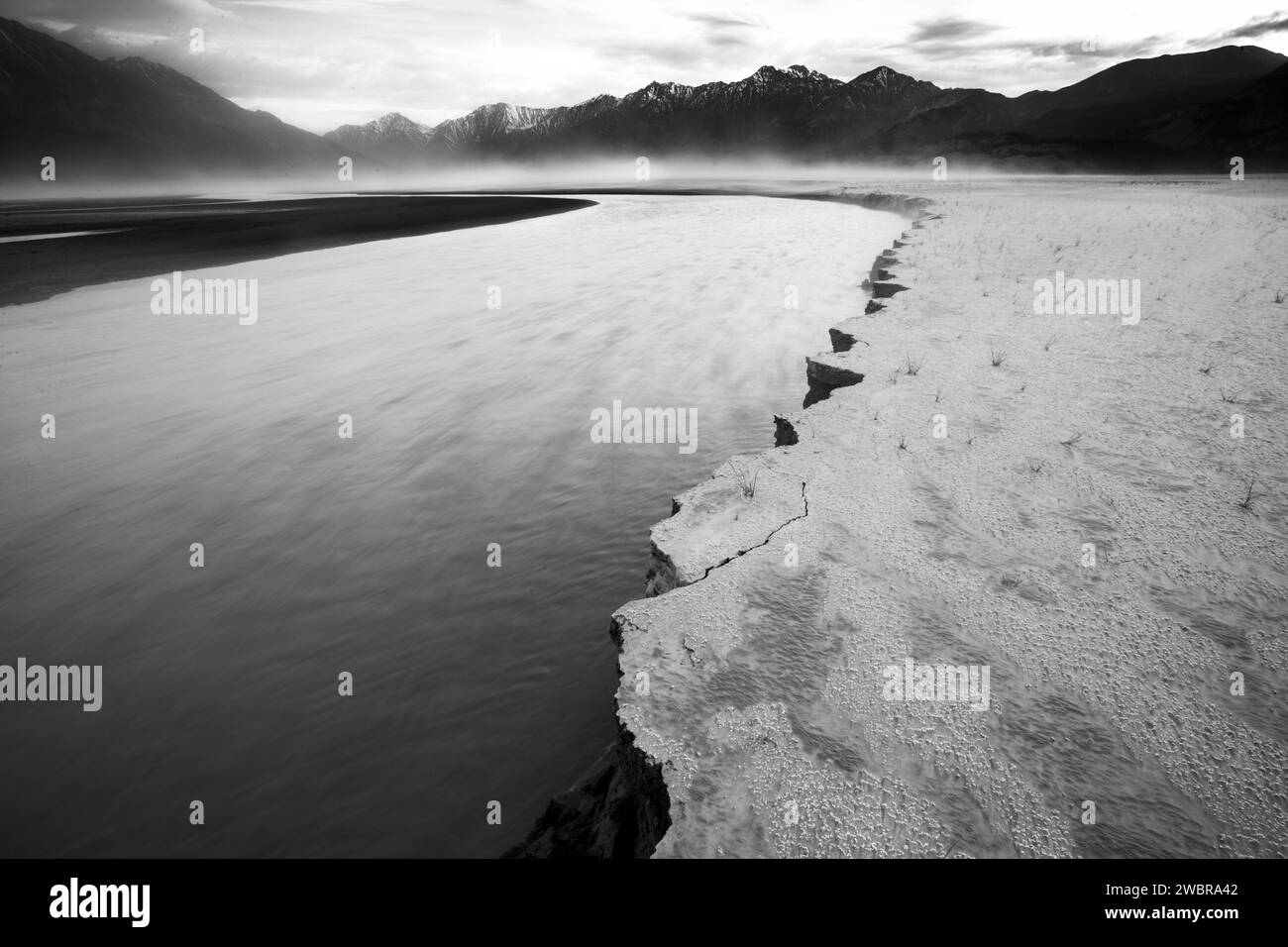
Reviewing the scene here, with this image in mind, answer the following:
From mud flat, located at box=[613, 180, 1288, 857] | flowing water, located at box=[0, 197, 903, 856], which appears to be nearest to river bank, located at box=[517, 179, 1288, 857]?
mud flat, located at box=[613, 180, 1288, 857]

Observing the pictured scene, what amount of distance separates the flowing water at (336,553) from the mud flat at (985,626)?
4.94 ft

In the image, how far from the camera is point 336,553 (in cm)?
604

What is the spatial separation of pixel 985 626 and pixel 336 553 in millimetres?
5558

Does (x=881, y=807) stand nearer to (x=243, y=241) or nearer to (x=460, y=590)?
(x=460, y=590)

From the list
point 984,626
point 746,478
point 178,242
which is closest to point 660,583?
point 746,478

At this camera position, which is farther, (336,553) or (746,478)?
(336,553)

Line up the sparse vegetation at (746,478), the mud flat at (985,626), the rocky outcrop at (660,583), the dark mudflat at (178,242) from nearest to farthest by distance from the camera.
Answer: the mud flat at (985,626), the rocky outcrop at (660,583), the sparse vegetation at (746,478), the dark mudflat at (178,242)

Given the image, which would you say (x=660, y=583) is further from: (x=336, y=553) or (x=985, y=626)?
Result: (x=336, y=553)

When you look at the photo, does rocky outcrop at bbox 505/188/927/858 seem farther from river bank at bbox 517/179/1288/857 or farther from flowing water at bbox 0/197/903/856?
flowing water at bbox 0/197/903/856

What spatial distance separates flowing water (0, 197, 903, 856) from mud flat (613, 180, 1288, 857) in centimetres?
151

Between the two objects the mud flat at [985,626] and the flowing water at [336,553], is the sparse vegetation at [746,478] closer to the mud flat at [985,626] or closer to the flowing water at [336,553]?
the mud flat at [985,626]

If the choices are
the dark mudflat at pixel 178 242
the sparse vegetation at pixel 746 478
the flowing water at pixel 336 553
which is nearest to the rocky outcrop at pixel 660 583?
the sparse vegetation at pixel 746 478

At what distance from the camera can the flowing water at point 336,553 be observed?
12.3 ft

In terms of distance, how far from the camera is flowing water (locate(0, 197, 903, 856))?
12.3ft
